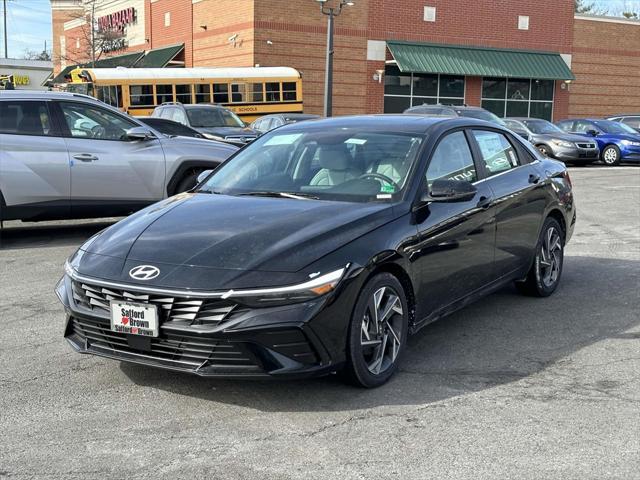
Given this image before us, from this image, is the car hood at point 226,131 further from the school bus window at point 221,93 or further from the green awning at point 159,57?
the green awning at point 159,57

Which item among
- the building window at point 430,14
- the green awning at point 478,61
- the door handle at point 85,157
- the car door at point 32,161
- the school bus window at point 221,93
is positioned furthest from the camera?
the building window at point 430,14

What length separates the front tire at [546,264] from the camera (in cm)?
666

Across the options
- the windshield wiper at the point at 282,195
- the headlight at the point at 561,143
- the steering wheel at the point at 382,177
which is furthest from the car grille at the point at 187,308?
the headlight at the point at 561,143

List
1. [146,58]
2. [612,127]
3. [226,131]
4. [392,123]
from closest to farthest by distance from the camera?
[392,123]
[226,131]
[612,127]
[146,58]

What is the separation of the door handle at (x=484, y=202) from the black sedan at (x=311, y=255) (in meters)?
0.01

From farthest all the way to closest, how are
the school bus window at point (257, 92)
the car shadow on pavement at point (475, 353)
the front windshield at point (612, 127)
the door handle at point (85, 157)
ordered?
the school bus window at point (257, 92), the front windshield at point (612, 127), the door handle at point (85, 157), the car shadow on pavement at point (475, 353)

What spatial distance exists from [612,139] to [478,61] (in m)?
13.9

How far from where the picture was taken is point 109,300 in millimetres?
4152

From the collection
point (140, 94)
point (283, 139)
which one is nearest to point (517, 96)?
point (140, 94)

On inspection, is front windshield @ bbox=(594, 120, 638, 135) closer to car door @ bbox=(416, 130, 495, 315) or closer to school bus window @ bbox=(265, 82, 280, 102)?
school bus window @ bbox=(265, 82, 280, 102)

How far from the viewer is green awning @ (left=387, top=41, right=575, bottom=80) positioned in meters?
35.5

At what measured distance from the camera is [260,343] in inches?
155

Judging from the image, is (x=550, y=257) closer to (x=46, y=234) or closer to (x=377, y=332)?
(x=377, y=332)

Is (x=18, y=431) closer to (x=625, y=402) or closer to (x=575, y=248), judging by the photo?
(x=625, y=402)
